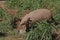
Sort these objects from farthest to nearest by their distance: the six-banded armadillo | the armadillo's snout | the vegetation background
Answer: the six-banded armadillo → the armadillo's snout → the vegetation background

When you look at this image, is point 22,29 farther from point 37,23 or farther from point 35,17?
point 37,23

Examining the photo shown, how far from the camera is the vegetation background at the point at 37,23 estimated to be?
7.17m

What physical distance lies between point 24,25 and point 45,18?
0.73m

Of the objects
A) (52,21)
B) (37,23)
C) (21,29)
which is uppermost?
(37,23)

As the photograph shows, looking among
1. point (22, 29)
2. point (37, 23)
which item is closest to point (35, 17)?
point (22, 29)

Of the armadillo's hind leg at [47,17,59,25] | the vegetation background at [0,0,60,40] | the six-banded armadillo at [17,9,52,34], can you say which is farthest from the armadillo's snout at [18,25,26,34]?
the armadillo's hind leg at [47,17,59,25]

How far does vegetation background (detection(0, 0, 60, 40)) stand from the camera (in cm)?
717

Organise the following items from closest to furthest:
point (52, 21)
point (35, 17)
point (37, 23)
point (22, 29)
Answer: point (37, 23)
point (22, 29)
point (35, 17)
point (52, 21)

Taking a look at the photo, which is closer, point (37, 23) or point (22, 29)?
point (37, 23)

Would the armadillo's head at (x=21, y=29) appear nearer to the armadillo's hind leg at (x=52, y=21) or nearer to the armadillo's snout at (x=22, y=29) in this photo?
the armadillo's snout at (x=22, y=29)

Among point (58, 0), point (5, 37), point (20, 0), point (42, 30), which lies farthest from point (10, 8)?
point (42, 30)

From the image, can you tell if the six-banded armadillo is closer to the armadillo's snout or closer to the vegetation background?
the armadillo's snout

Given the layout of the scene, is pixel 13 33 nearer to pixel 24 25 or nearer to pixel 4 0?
pixel 24 25

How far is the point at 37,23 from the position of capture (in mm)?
7691
